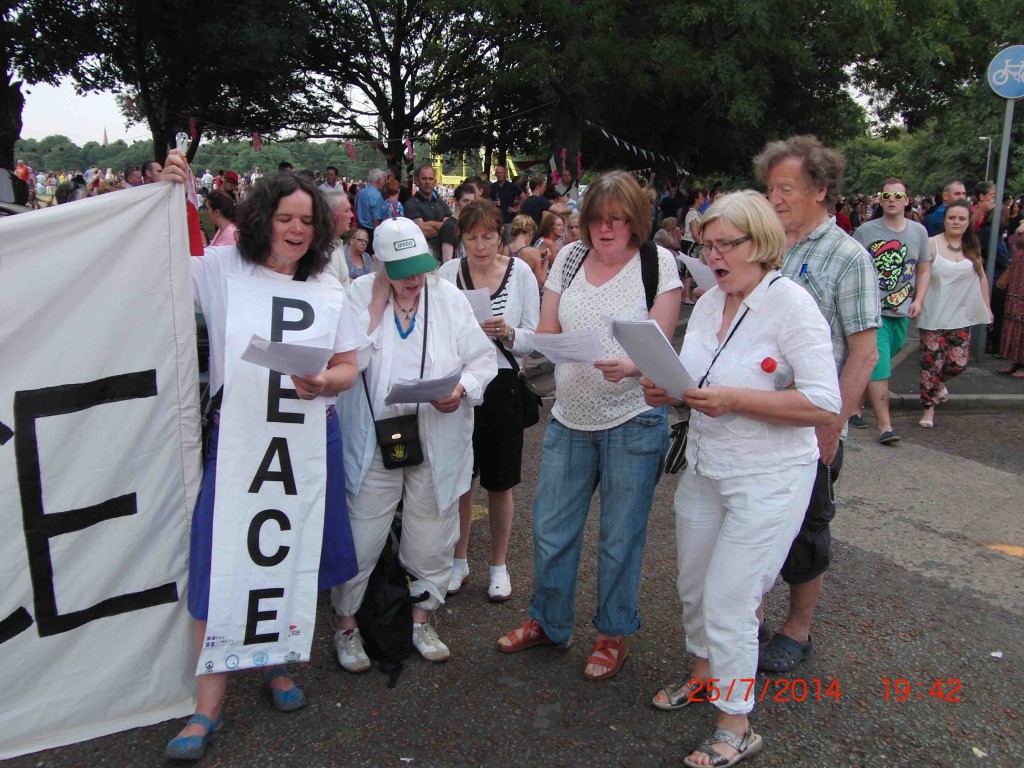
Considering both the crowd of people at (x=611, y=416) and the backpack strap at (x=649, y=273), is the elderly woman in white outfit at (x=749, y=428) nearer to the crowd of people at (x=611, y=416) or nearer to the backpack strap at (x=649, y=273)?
the crowd of people at (x=611, y=416)

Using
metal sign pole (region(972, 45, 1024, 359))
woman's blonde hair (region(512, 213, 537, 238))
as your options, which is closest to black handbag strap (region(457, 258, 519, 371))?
woman's blonde hair (region(512, 213, 537, 238))

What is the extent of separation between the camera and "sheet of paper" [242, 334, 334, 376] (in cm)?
257

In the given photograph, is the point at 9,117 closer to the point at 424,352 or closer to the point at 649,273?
the point at 424,352

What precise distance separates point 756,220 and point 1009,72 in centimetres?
824

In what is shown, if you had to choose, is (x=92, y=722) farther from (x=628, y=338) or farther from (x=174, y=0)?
(x=174, y=0)

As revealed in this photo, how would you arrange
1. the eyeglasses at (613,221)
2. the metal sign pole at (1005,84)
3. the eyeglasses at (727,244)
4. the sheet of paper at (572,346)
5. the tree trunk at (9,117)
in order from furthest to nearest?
the tree trunk at (9,117), the metal sign pole at (1005,84), the eyeglasses at (613,221), the sheet of paper at (572,346), the eyeglasses at (727,244)

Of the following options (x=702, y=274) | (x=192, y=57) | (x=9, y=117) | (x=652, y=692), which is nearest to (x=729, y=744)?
(x=652, y=692)

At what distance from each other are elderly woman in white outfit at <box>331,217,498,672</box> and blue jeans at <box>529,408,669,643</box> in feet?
1.28

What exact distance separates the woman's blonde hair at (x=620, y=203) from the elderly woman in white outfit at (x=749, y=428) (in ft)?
1.24

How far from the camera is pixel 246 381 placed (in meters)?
2.91

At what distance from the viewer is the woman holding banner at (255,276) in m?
2.95

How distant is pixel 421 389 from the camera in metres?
3.20

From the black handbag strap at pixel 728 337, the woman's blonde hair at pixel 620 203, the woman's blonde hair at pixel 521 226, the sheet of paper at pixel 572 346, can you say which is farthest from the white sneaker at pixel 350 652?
the woman's blonde hair at pixel 521 226

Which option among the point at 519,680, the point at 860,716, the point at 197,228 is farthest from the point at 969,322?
the point at 197,228
